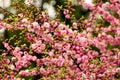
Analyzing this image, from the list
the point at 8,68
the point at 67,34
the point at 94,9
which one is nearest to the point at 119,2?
the point at 94,9

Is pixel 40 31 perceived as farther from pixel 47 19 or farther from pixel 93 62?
pixel 93 62

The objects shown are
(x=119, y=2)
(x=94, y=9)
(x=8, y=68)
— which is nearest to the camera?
(x=119, y=2)

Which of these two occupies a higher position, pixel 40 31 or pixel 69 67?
pixel 40 31

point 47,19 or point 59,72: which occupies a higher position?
point 47,19

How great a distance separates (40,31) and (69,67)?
1069 mm

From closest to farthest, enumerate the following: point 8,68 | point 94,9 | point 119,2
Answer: point 119,2 < point 94,9 < point 8,68

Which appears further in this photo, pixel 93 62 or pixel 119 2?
pixel 93 62

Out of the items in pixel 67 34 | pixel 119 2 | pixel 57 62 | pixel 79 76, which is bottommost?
pixel 79 76

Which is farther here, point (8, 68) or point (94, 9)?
point (8, 68)

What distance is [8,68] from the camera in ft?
21.4

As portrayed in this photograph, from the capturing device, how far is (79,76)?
6137 mm

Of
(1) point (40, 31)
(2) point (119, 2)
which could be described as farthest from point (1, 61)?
(2) point (119, 2)

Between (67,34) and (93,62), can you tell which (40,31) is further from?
(93,62)

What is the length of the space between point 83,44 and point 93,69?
84 centimetres
